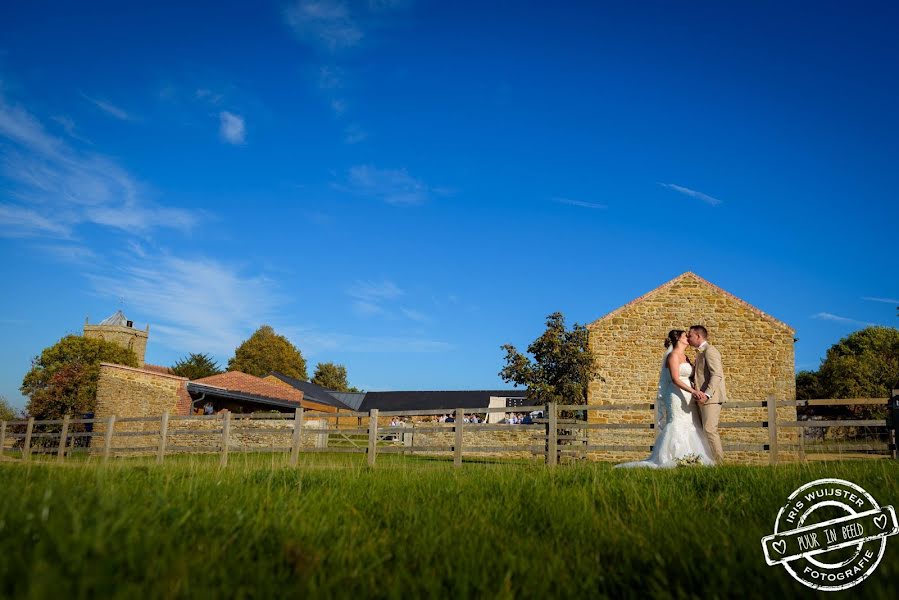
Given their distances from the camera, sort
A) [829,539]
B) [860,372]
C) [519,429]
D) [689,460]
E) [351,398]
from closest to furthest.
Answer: [829,539] → [689,460] → [519,429] → [860,372] → [351,398]

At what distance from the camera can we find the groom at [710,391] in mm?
9109

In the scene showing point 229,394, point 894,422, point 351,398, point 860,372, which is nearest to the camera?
point 894,422

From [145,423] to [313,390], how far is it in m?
30.0

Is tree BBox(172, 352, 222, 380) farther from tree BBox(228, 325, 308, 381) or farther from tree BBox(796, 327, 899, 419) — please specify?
tree BBox(796, 327, 899, 419)

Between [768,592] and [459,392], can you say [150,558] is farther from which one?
[459,392]

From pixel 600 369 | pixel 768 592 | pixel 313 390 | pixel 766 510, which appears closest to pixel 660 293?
pixel 600 369

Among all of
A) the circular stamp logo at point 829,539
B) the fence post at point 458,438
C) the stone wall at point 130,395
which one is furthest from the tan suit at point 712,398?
the stone wall at point 130,395

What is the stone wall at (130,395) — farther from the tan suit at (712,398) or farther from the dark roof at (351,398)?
the dark roof at (351,398)

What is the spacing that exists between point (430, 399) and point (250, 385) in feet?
90.0

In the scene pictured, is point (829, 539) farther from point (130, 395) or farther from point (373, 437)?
point (130, 395)

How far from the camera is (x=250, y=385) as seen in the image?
43.0 metres

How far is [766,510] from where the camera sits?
4.00 m

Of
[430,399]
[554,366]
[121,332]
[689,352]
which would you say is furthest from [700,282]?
[121,332]

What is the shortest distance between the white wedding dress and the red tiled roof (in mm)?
34302
